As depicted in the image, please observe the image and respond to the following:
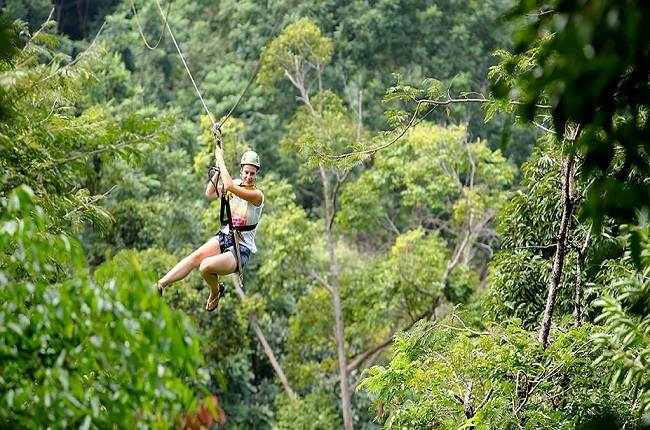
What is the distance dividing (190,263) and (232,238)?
270 millimetres

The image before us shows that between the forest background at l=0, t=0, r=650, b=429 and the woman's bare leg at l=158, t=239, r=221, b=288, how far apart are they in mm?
573

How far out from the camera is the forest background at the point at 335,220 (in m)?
2.64

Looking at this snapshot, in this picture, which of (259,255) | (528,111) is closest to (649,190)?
(528,111)

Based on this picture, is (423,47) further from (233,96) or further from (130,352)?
(130,352)

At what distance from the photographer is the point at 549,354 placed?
5.28 m

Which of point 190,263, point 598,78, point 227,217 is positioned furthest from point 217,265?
point 598,78

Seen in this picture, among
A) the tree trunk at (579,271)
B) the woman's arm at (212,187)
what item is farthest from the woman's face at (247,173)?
the tree trunk at (579,271)

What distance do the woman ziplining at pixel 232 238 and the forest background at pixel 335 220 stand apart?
51 centimetres

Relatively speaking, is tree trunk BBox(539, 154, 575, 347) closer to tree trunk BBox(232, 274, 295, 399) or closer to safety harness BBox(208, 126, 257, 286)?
safety harness BBox(208, 126, 257, 286)

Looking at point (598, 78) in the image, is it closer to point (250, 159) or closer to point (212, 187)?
point (250, 159)

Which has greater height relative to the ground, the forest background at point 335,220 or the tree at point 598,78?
the tree at point 598,78

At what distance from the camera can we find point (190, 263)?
5.67 meters

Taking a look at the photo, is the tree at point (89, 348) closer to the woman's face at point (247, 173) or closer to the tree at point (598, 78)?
the tree at point (598, 78)

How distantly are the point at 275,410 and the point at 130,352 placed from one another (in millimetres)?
12839
